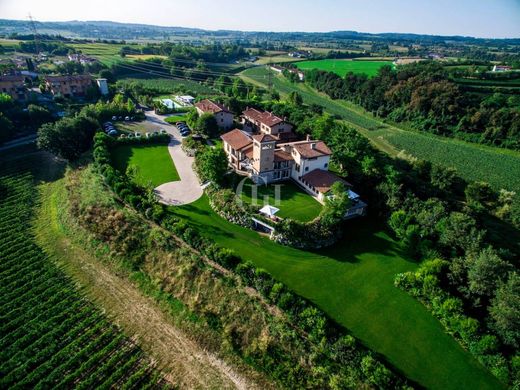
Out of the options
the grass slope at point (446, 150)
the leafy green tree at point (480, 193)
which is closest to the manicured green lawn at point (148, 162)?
the leafy green tree at point (480, 193)

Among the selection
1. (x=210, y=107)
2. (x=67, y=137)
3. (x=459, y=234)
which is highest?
(x=210, y=107)

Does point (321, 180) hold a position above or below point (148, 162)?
above

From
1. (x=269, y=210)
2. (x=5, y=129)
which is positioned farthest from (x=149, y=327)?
(x=5, y=129)

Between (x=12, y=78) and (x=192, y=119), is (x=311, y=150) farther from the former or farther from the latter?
(x=12, y=78)

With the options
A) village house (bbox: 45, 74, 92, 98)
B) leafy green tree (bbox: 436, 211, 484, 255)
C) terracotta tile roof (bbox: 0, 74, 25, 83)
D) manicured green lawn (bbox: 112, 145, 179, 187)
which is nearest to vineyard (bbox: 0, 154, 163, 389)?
manicured green lawn (bbox: 112, 145, 179, 187)

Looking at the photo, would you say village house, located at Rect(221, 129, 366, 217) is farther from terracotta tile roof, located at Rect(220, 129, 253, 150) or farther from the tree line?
the tree line

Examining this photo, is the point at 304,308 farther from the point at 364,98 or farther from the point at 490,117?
the point at 364,98

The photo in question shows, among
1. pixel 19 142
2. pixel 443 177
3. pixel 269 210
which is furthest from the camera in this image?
pixel 19 142

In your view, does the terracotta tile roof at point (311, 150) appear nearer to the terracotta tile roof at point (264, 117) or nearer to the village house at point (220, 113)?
the terracotta tile roof at point (264, 117)
